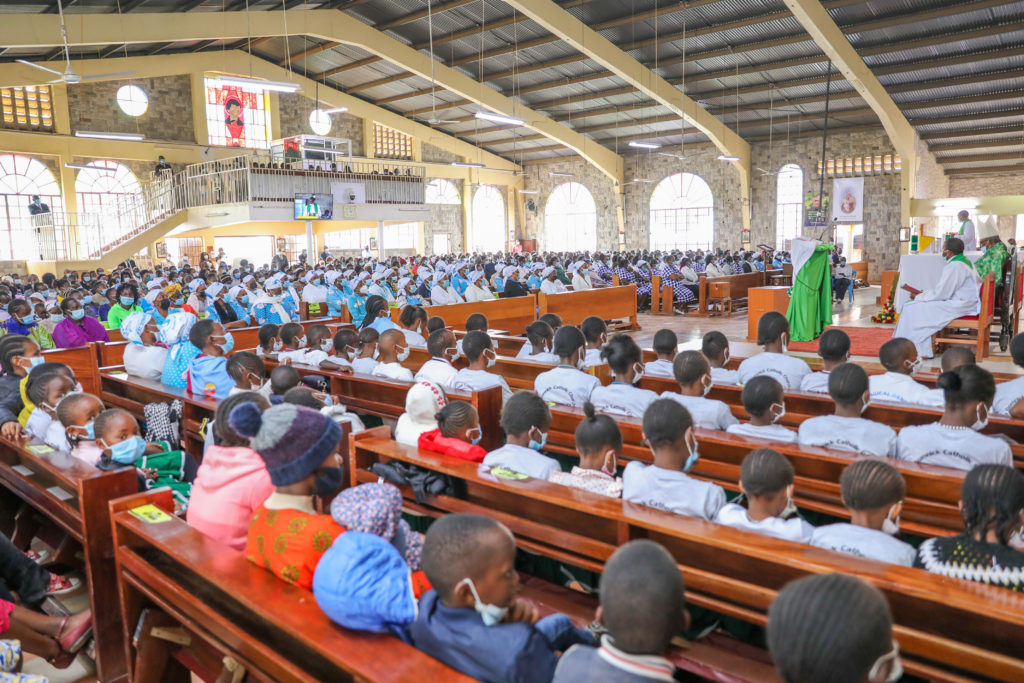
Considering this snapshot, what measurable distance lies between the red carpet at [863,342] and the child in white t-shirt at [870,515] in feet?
22.1

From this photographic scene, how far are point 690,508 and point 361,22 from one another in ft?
56.6

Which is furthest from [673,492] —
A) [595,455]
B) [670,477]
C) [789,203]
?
[789,203]

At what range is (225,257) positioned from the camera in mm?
21016

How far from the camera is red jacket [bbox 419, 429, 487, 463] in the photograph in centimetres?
269

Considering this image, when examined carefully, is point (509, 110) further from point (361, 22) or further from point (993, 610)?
point (993, 610)

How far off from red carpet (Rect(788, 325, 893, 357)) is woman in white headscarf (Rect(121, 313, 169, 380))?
6.74 m

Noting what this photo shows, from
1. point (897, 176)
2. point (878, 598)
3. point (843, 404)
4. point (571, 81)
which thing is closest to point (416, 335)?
point (843, 404)

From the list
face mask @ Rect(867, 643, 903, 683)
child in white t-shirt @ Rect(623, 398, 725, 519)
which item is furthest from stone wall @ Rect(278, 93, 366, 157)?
face mask @ Rect(867, 643, 903, 683)

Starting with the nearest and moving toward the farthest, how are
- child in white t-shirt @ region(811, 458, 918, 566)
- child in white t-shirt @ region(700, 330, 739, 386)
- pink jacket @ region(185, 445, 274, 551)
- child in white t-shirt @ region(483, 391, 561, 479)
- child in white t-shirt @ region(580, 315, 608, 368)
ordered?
child in white t-shirt @ region(811, 458, 918, 566), pink jacket @ region(185, 445, 274, 551), child in white t-shirt @ region(483, 391, 561, 479), child in white t-shirt @ region(700, 330, 739, 386), child in white t-shirt @ region(580, 315, 608, 368)

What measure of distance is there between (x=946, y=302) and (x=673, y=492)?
6.03 meters

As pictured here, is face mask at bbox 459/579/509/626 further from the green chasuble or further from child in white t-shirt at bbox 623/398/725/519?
the green chasuble

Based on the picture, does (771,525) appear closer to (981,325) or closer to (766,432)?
(766,432)

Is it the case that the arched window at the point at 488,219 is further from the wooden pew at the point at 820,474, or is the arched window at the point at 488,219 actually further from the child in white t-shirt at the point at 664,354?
the wooden pew at the point at 820,474

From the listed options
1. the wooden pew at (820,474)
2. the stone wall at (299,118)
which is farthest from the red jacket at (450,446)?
the stone wall at (299,118)
